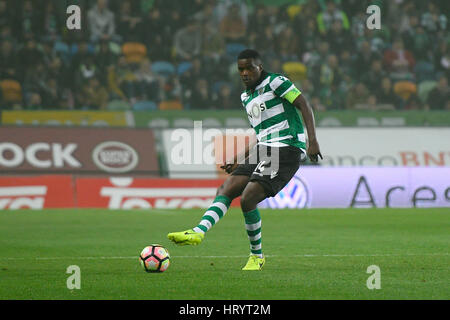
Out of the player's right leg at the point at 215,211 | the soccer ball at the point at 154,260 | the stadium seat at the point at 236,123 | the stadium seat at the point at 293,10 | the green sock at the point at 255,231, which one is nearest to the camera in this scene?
the player's right leg at the point at 215,211

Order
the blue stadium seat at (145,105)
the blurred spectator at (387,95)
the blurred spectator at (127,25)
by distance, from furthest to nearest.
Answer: the blurred spectator at (127,25), the blurred spectator at (387,95), the blue stadium seat at (145,105)

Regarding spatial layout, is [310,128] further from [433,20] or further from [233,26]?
[433,20]

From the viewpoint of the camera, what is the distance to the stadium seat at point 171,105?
2103 cm

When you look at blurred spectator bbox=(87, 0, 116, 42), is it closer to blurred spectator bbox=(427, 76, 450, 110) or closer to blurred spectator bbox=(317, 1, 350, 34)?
blurred spectator bbox=(317, 1, 350, 34)

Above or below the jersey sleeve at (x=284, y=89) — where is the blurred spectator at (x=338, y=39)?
below

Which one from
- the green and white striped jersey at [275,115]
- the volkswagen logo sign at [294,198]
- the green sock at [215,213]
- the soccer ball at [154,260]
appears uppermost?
the green and white striped jersey at [275,115]

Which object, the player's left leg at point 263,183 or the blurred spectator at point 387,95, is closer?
the player's left leg at point 263,183

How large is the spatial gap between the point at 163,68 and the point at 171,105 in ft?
4.92

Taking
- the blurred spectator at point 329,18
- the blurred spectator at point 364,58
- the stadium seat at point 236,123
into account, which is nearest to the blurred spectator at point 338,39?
the blurred spectator at point 329,18

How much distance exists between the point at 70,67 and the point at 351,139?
6905 mm

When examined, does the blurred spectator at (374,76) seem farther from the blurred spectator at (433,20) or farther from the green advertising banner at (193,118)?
the blurred spectator at (433,20)

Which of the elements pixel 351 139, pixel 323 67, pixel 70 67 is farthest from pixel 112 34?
pixel 351 139

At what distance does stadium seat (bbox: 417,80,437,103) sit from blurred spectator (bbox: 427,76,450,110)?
140mm

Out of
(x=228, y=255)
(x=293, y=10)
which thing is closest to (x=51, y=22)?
(x=293, y=10)
